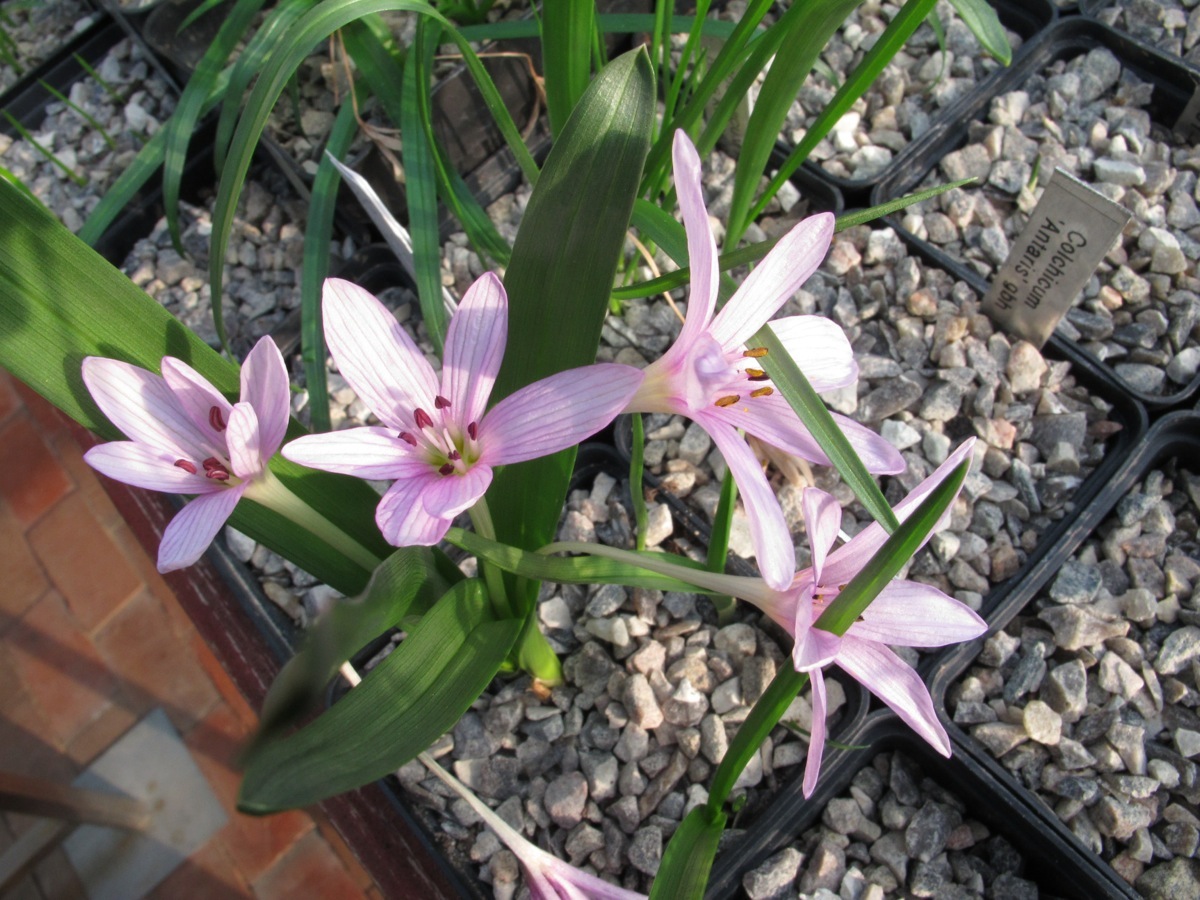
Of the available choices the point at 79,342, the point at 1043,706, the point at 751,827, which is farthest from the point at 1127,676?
the point at 79,342

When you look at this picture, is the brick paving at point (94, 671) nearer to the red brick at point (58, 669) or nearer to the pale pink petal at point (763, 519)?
the red brick at point (58, 669)

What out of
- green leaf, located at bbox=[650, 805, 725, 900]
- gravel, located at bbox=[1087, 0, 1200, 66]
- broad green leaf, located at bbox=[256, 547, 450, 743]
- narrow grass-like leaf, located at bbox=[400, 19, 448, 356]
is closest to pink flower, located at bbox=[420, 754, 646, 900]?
green leaf, located at bbox=[650, 805, 725, 900]

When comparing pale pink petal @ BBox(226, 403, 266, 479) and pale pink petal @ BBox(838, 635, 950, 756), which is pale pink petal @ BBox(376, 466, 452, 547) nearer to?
pale pink petal @ BBox(226, 403, 266, 479)

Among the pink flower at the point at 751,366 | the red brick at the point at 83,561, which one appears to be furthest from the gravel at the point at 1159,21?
the red brick at the point at 83,561

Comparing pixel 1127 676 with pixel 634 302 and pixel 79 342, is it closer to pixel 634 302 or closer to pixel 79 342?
pixel 634 302

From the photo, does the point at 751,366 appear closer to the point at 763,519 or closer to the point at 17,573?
the point at 763,519
